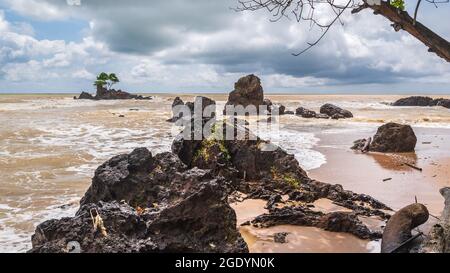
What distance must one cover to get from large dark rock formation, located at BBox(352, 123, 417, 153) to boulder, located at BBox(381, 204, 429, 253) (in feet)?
32.3

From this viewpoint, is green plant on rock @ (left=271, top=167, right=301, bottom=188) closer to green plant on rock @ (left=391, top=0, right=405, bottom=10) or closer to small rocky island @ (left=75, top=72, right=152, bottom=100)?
green plant on rock @ (left=391, top=0, right=405, bottom=10)

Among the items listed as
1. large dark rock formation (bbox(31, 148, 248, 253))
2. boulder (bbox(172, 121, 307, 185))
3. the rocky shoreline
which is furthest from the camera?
boulder (bbox(172, 121, 307, 185))

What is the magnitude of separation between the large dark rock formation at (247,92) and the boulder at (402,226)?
95.0 ft

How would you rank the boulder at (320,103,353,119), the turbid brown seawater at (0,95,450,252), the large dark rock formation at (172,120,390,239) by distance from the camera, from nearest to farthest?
the turbid brown seawater at (0,95,450,252) → the large dark rock formation at (172,120,390,239) → the boulder at (320,103,353,119)

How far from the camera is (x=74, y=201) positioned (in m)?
7.70

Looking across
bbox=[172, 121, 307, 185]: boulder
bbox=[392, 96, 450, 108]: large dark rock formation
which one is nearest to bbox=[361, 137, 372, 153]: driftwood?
bbox=[172, 121, 307, 185]: boulder

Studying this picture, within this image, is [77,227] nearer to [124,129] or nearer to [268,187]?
[268,187]

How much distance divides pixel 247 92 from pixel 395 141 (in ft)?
66.2

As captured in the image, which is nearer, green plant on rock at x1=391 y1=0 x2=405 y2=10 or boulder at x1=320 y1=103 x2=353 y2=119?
green plant on rock at x1=391 y1=0 x2=405 y2=10

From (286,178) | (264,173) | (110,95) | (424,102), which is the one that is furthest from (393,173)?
(110,95)

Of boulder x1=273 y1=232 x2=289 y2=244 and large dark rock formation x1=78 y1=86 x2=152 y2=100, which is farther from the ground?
large dark rock formation x1=78 y1=86 x2=152 y2=100

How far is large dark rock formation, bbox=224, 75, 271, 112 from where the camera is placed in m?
33.2
